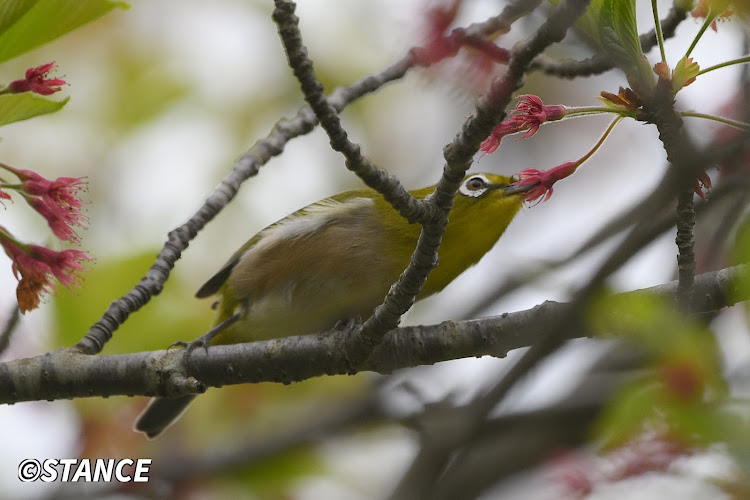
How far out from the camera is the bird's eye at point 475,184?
17.7 feet

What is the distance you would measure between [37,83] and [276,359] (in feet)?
5.49

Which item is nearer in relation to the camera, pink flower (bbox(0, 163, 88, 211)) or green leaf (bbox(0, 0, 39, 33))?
green leaf (bbox(0, 0, 39, 33))

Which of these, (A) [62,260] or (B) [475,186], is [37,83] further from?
(B) [475,186]

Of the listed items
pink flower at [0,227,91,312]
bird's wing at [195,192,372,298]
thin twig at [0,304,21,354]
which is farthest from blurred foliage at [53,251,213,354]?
pink flower at [0,227,91,312]

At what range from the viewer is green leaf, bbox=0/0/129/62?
2885 millimetres

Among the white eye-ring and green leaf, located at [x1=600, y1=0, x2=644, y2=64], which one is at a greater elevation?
the white eye-ring

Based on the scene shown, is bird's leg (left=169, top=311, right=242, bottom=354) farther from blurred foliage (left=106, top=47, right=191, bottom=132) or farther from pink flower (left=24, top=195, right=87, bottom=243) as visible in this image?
blurred foliage (left=106, top=47, right=191, bottom=132)

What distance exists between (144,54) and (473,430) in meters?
6.19

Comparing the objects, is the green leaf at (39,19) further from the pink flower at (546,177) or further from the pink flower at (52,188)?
the pink flower at (546,177)

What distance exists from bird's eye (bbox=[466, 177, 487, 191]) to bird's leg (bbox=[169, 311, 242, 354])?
5.60ft

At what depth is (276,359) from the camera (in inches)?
164

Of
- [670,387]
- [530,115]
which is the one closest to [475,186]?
[530,115]

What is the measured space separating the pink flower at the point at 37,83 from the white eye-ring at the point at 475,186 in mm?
2652

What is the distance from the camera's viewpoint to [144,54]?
752cm
